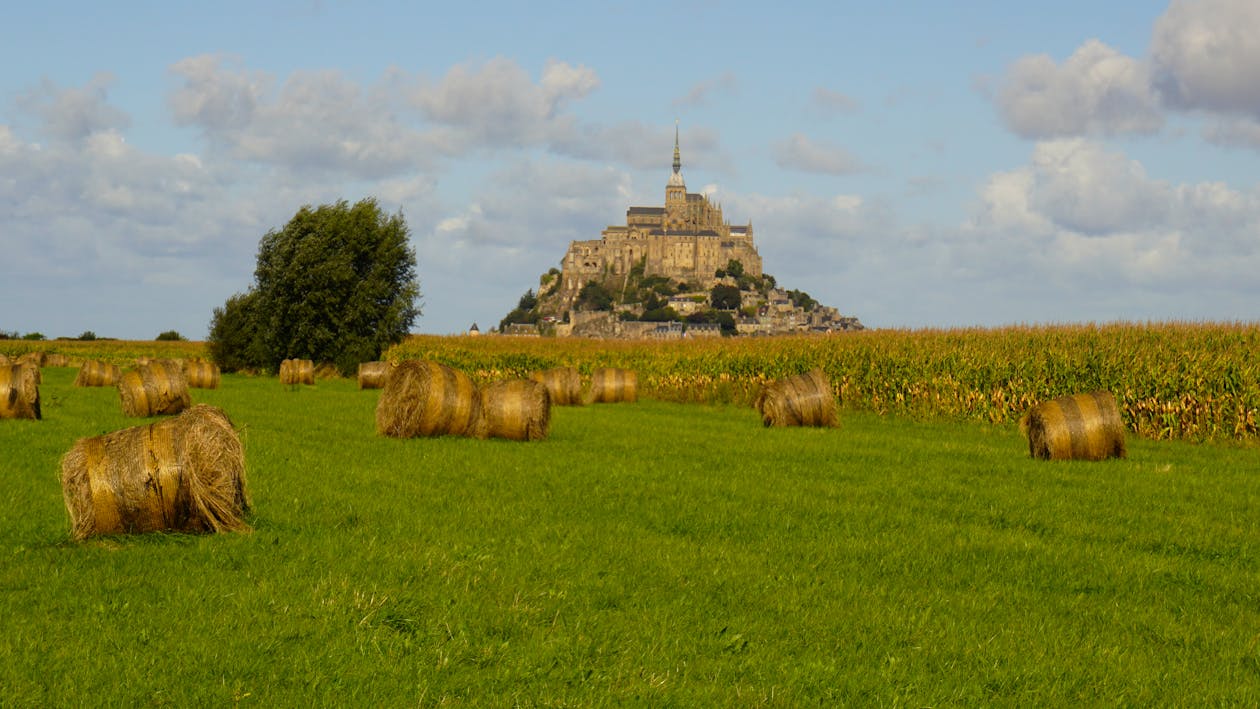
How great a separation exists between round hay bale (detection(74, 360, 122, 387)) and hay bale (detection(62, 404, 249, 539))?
1337 inches

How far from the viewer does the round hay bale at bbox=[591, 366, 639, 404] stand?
3762 centimetres

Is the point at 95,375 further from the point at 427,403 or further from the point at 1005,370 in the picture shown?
the point at 1005,370

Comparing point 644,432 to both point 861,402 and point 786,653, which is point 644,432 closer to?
point 861,402

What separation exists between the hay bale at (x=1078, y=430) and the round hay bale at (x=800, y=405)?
6.93 m

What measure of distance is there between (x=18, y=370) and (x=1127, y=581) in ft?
76.6

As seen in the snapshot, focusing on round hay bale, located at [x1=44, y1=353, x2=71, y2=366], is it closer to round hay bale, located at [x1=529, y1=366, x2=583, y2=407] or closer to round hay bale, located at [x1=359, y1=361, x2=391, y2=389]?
round hay bale, located at [x1=359, y1=361, x2=391, y2=389]

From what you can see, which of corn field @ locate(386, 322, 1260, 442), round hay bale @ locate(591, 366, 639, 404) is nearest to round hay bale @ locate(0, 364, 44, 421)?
round hay bale @ locate(591, 366, 639, 404)

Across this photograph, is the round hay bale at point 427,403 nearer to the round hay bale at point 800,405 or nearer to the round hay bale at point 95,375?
the round hay bale at point 800,405

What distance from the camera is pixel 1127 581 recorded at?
35.8ft

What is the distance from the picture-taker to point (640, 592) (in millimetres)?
9570

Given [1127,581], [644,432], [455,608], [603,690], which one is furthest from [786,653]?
[644,432]

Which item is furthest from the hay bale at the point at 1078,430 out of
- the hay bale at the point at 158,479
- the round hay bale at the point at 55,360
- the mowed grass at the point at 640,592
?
the round hay bale at the point at 55,360

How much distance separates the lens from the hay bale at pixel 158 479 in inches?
446

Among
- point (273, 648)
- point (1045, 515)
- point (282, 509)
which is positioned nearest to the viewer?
point (273, 648)
